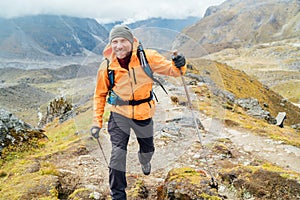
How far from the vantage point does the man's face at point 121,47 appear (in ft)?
18.1

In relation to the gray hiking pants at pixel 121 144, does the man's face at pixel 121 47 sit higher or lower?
higher

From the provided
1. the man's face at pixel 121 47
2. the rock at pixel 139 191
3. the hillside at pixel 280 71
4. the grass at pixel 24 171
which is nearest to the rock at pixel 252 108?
the hillside at pixel 280 71

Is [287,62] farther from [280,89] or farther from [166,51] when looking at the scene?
[166,51]

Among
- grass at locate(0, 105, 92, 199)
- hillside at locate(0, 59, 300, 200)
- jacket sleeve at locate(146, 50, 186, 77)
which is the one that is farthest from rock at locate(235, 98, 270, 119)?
jacket sleeve at locate(146, 50, 186, 77)

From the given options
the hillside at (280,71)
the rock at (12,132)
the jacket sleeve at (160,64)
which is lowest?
the hillside at (280,71)

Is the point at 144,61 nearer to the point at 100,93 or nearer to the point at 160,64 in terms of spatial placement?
the point at 160,64

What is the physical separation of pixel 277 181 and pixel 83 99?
4956mm

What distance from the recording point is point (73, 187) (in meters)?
7.12

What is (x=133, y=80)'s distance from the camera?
18.2 feet

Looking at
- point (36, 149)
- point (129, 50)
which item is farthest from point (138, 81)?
point (36, 149)

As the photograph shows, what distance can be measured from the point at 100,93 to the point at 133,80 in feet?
2.84

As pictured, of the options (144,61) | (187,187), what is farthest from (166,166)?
(144,61)

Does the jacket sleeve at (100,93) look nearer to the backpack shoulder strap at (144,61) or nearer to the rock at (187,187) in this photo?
the backpack shoulder strap at (144,61)

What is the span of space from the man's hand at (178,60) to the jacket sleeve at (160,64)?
0.15 m
